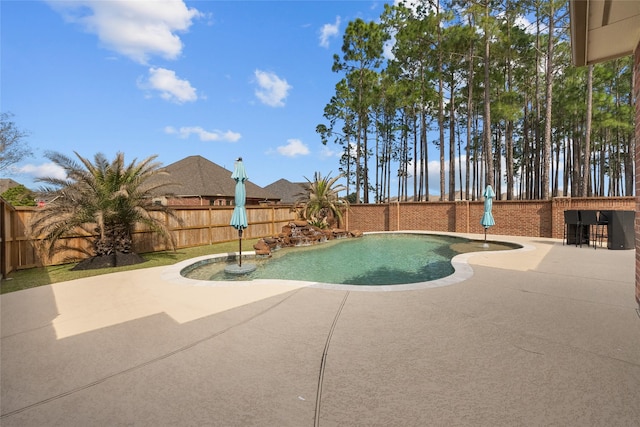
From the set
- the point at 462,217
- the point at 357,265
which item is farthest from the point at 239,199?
the point at 462,217

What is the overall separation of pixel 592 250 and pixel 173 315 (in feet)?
41.5

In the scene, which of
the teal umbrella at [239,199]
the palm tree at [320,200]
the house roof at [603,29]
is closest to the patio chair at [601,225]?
the house roof at [603,29]

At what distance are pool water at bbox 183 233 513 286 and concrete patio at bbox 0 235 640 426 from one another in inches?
82.1

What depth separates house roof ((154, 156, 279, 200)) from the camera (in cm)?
2347

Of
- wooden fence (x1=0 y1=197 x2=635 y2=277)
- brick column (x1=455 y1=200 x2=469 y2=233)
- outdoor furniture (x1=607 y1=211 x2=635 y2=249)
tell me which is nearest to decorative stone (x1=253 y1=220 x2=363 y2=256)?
wooden fence (x1=0 y1=197 x2=635 y2=277)

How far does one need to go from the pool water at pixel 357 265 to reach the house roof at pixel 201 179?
48.2 feet

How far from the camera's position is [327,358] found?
2.72m

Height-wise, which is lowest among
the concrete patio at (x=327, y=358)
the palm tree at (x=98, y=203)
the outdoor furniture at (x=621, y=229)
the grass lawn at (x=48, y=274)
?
the grass lawn at (x=48, y=274)

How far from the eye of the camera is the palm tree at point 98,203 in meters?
7.82

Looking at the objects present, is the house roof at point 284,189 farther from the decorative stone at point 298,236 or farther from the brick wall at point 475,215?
the decorative stone at point 298,236

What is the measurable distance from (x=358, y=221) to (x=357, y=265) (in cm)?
1197

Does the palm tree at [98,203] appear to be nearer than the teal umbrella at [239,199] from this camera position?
Yes

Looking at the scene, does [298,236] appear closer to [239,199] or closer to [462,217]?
[239,199]

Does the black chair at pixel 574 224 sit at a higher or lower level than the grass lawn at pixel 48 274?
higher
